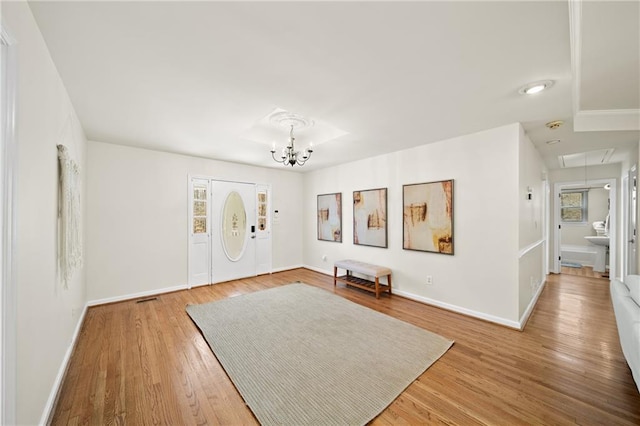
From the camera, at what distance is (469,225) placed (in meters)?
3.31

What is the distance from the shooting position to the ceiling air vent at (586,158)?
162 inches

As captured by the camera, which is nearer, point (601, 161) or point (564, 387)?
point (564, 387)

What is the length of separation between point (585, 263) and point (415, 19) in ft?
28.1

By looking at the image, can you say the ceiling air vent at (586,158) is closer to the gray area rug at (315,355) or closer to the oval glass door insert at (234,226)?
the gray area rug at (315,355)

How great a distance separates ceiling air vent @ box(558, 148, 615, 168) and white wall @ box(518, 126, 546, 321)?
36.6 inches

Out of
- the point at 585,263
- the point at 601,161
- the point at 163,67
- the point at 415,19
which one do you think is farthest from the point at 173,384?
the point at 585,263

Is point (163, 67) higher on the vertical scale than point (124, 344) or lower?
higher

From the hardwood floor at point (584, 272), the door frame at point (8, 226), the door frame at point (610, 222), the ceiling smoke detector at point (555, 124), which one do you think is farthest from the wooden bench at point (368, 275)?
the hardwood floor at point (584, 272)

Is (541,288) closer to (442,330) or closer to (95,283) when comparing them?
(442,330)

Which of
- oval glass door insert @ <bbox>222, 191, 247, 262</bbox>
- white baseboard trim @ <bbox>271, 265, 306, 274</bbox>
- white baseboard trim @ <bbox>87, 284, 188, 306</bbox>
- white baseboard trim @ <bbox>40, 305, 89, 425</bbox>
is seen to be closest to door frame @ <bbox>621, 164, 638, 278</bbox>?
white baseboard trim @ <bbox>271, 265, 306, 274</bbox>

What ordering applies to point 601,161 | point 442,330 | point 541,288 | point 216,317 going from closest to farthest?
point 442,330
point 216,317
point 541,288
point 601,161

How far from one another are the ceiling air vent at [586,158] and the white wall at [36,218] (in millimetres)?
6568

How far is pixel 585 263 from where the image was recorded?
253 inches

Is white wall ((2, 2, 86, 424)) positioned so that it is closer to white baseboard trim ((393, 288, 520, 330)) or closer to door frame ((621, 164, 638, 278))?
white baseboard trim ((393, 288, 520, 330))
